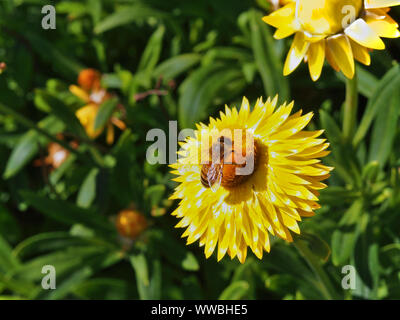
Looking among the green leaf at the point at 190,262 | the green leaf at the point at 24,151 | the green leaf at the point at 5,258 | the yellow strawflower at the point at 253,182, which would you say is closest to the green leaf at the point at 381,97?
the yellow strawflower at the point at 253,182

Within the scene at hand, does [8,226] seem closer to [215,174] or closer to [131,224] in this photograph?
[131,224]

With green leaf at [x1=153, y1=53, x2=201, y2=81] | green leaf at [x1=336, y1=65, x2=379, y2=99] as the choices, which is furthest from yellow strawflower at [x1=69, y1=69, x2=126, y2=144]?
green leaf at [x1=336, y1=65, x2=379, y2=99]

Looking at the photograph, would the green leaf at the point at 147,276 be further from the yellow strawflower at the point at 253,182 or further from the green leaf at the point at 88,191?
the yellow strawflower at the point at 253,182

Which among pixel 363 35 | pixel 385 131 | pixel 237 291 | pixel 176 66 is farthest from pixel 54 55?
pixel 363 35

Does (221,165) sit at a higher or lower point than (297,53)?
lower

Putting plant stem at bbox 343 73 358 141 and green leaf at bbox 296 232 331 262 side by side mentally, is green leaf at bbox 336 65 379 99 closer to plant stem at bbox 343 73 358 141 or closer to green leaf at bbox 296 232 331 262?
plant stem at bbox 343 73 358 141

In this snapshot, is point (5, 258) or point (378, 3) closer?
point (378, 3)
